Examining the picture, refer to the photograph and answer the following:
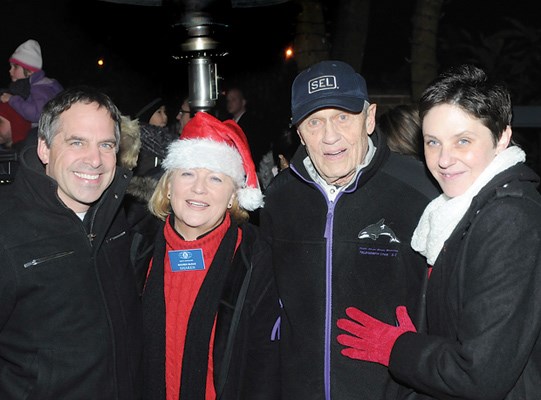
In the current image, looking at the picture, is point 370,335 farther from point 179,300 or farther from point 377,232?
point 179,300

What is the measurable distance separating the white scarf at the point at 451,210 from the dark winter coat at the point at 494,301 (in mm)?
51

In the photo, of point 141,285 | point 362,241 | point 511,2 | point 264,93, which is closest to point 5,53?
point 264,93

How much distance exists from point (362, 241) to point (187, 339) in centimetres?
101

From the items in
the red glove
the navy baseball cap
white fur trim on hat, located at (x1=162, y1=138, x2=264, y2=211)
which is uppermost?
the navy baseball cap

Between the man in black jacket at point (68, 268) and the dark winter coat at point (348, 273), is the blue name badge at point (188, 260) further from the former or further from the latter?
the dark winter coat at point (348, 273)

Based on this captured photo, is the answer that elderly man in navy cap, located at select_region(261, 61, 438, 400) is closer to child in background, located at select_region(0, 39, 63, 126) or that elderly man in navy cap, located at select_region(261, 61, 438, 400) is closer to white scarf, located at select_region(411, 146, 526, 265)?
white scarf, located at select_region(411, 146, 526, 265)

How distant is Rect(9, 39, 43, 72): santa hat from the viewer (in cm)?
641

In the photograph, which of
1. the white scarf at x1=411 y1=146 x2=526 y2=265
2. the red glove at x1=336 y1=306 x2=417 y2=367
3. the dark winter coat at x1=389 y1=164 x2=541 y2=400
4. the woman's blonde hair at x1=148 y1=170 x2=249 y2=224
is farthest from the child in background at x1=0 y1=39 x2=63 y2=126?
the dark winter coat at x1=389 y1=164 x2=541 y2=400

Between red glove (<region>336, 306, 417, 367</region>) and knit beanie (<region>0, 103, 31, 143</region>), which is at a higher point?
knit beanie (<region>0, 103, 31, 143</region>)

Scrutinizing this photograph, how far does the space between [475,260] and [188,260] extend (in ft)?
5.31

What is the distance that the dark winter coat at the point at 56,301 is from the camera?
276cm

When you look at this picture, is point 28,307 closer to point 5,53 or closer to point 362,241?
point 362,241

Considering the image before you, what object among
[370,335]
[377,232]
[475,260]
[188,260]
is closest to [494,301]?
[475,260]

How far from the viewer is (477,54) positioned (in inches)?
583
